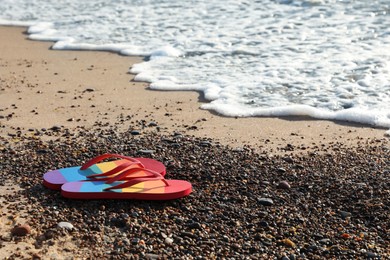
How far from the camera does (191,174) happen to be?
4004 millimetres

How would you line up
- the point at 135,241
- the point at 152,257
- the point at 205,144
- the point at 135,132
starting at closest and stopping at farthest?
the point at 152,257 → the point at 135,241 → the point at 205,144 → the point at 135,132

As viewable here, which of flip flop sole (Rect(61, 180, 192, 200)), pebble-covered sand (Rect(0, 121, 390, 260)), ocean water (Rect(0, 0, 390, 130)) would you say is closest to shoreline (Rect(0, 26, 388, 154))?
ocean water (Rect(0, 0, 390, 130))

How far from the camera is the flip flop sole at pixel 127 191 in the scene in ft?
11.9

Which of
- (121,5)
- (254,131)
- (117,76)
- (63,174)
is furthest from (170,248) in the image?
(121,5)

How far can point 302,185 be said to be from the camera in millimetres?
3922

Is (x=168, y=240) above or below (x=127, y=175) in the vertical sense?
below

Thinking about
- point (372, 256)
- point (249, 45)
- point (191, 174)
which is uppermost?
point (249, 45)

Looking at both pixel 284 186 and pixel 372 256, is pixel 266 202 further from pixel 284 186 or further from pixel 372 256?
pixel 372 256

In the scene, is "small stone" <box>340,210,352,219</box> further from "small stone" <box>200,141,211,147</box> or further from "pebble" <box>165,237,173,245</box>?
"small stone" <box>200,141,211,147</box>

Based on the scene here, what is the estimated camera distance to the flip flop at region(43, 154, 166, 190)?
3814 mm

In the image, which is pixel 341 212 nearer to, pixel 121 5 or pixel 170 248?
pixel 170 248

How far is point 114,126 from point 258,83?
1.51 m

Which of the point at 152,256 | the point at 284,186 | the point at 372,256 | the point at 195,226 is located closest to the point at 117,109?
the point at 284,186

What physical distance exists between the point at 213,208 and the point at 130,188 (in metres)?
0.45
